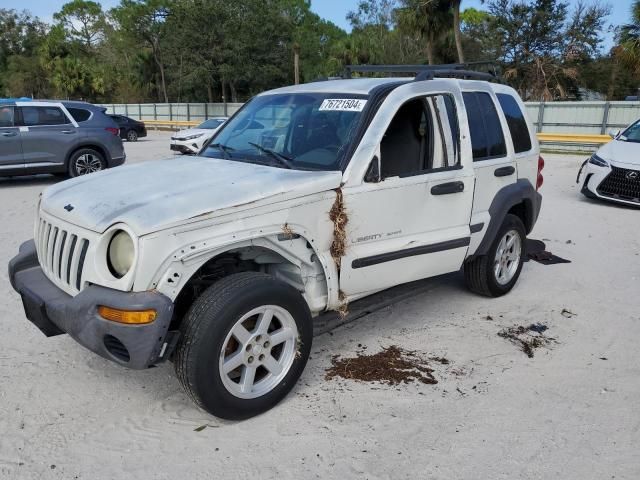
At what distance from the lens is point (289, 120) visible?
13.7 ft

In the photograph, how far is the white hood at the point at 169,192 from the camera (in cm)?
294

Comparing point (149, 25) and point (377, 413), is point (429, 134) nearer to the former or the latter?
point (377, 413)

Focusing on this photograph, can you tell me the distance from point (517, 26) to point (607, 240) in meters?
31.9

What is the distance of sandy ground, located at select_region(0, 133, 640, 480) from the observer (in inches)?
112

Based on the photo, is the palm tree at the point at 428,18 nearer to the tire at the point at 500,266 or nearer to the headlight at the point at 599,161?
the headlight at the point at 599,161

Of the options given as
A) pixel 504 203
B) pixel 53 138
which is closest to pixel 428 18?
pixel 53 138

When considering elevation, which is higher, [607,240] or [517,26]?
[517,26]

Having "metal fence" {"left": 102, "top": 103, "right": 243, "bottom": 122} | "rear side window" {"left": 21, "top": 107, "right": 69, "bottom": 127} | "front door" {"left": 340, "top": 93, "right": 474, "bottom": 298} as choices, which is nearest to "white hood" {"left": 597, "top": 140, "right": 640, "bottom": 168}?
"front door" {"left": 340, "top": 93, "right": 474, "bottom": 298}

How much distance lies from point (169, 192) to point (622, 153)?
866 centimetres

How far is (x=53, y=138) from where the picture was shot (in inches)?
442

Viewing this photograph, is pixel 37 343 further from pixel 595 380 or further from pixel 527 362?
pixel 595 380

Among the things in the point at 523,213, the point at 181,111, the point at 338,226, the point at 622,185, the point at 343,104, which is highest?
the point at 181,111

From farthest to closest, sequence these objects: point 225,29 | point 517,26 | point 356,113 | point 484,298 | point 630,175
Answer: point 225,29 → point 517,26 → point 630,175 → point 484,298 → point 356,113

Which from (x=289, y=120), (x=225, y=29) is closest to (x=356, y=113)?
(x=289, y=120)
